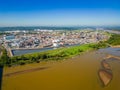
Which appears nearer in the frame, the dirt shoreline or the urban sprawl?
the dirt shoreline

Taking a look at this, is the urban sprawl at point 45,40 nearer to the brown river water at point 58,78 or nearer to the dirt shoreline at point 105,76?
the brown river water at point 58,78

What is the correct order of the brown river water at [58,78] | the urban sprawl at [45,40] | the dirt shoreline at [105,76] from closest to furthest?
the brown river water at [58,78], the dirt shoreline at [105,76], the urban sprawl at [45,40]

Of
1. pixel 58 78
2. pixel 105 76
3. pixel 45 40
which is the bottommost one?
pixel 45 40

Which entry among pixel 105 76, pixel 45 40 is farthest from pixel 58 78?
pixel 45 40

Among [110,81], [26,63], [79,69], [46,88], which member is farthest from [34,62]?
[110,81]

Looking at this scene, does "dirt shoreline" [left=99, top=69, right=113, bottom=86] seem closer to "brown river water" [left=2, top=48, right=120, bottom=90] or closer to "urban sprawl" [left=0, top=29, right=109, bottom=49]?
"brown river water" [left=2, top=48, right=120, bottom=90]


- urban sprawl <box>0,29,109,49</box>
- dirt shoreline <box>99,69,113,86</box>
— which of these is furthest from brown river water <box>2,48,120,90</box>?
urban sprawl <box>0,29,109,49</box>

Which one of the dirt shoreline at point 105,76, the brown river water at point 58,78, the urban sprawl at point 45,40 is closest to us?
the brown river water at point 58,78

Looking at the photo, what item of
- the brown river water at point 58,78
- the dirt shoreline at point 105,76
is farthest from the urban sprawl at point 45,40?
the dirt shoreline at point 105,76

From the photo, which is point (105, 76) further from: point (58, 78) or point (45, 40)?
point (45, 40)
